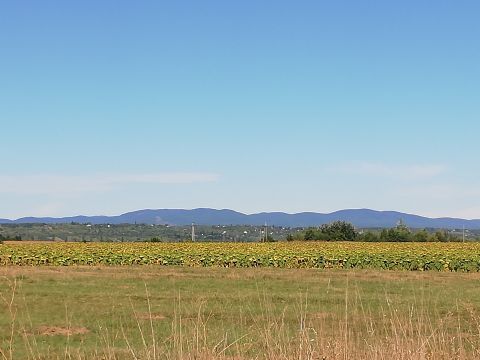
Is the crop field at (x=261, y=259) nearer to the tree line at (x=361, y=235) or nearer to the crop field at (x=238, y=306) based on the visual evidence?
the crop field at (x=238, y=306)

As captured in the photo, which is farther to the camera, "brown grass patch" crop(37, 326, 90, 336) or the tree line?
the tree line

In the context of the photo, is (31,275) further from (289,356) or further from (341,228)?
(341,228)

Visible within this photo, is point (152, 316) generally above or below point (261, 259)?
below

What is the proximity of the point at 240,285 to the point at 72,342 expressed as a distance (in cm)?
1376

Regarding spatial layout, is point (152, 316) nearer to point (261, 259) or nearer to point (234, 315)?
point (234, 315)

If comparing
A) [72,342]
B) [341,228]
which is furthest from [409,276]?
[341,228]

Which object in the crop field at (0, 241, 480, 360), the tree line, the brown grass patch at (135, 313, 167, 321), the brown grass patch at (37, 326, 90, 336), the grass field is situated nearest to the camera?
the grass field

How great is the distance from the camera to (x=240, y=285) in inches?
1074

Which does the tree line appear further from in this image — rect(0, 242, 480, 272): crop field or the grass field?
the grass field

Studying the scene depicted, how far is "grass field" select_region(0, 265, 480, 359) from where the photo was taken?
6.42 m

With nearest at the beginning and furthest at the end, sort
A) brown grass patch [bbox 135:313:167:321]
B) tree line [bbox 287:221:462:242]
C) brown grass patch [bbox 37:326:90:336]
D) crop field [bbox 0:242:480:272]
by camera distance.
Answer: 1. brown grass patch [bbox 37:326:90:336]
2. brown grass patch [bbox 135:313:167:321]
3. crop field [bbox 0:242:480:272]
4. tree line [bbox 287:221:462:242]

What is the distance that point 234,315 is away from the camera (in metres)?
17.9

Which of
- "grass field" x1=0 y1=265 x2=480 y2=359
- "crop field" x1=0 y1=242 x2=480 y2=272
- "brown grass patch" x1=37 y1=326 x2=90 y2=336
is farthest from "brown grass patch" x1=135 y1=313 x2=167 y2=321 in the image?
"crop field" x1=0 y1=242 x2=480 y2=272

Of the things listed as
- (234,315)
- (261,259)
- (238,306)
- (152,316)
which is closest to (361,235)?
(261,259)
